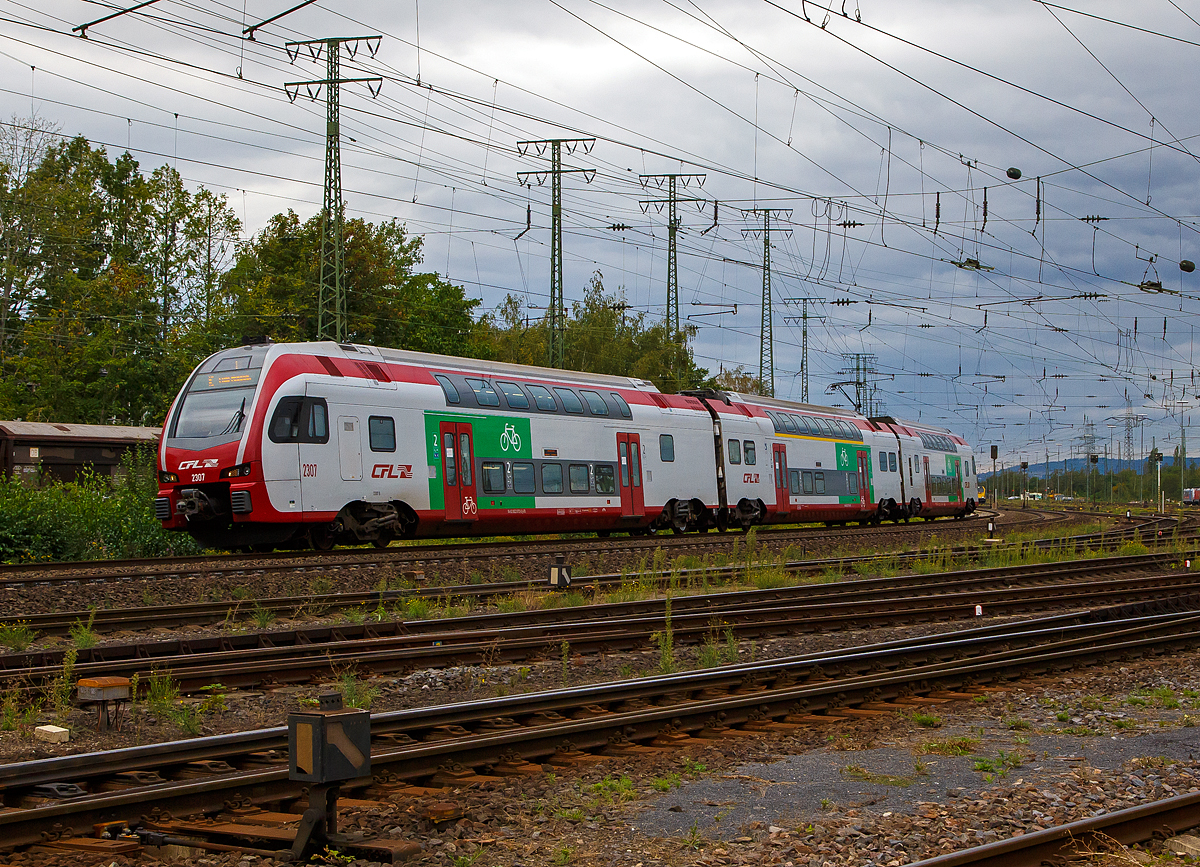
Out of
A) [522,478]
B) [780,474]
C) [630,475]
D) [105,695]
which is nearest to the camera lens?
[105,695]

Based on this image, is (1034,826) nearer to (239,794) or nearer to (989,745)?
(989,745)

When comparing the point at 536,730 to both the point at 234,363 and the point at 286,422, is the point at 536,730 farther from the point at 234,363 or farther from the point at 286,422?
the point at 234,363

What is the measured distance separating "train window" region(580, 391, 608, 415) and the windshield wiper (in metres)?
9.21

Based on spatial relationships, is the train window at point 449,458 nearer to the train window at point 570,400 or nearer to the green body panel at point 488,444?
the green body panel at point 488,444

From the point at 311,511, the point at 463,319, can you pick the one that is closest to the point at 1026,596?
the point at 311,511

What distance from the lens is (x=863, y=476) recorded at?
38.8 metres

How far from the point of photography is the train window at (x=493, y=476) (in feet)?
74.2

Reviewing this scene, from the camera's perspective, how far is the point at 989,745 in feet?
27.2

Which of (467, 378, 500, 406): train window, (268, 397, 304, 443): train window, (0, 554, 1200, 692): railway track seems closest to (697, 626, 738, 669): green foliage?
(0, 554, 1200, 692): railway track

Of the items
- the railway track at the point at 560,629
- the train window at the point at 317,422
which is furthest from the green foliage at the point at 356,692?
the train window at the point at 317,422

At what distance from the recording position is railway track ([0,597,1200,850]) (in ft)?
19.6

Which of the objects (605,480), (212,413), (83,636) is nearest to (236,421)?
(212,413)

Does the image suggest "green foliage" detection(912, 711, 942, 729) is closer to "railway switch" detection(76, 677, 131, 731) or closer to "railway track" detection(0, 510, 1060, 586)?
"railway switch" detection(76, 677, 131, 731)

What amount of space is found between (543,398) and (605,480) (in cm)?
295
